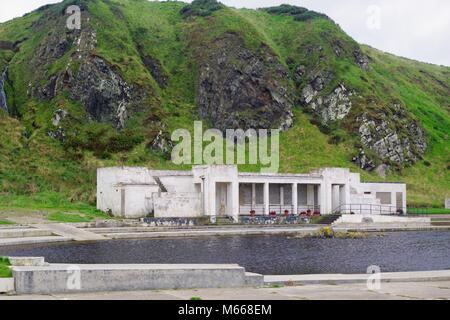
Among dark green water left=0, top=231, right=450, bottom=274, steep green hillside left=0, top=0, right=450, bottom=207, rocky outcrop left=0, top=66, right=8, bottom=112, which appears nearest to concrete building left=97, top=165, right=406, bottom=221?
steep green hillside left=0, top=0, right=450, bottom=207

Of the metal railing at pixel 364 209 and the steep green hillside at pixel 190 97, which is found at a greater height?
the steep green hillside at pixel 190 97

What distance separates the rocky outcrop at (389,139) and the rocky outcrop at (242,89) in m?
12.0

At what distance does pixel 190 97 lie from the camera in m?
107

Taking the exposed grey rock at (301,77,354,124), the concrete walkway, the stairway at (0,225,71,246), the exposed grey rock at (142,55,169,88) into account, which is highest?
the exposed grey rock at (142,55,169,88)

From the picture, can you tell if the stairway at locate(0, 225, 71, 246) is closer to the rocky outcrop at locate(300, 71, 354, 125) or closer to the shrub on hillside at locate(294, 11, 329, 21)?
the rocky outcrop at locate(300, 71, 354, 125)

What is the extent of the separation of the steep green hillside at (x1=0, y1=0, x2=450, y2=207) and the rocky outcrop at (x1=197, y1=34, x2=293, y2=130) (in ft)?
0.67

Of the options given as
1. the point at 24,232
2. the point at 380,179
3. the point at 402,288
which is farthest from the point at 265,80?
the point at 402,288

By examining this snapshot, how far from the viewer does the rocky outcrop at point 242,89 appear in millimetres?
101688

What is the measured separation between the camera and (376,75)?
12288cm

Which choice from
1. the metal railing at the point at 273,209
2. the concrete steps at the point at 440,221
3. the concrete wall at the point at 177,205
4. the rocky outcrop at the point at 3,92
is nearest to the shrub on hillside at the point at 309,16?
the rocky outcrop at the point at 3,92

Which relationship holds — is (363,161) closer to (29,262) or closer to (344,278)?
(344,278)

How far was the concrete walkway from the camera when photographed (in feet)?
51.9

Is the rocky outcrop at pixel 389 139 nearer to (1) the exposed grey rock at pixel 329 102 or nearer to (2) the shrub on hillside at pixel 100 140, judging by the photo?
(1) the exposed grey rock at pixel 329 102
